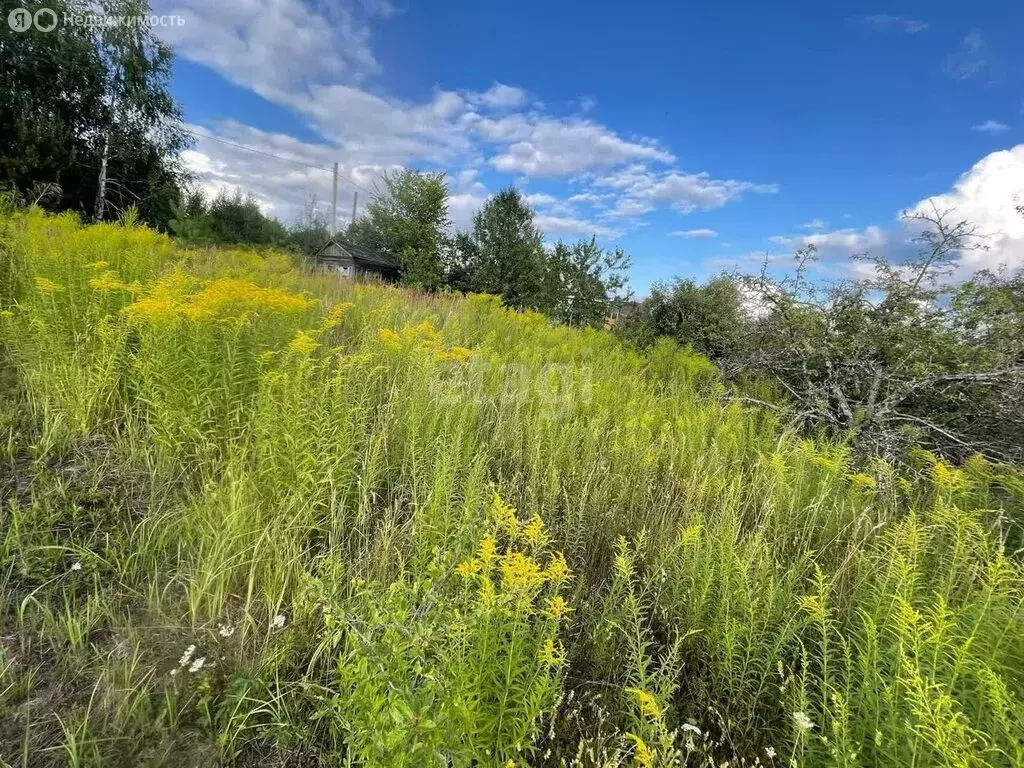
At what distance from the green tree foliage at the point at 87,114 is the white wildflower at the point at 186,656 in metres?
19.1

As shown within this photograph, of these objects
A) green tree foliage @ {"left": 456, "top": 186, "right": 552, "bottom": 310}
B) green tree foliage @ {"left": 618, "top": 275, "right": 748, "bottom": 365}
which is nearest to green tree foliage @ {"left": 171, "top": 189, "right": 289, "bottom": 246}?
green tree foliage @ {"left": 456, "top": 186, "right": 552, "bottom": 310}

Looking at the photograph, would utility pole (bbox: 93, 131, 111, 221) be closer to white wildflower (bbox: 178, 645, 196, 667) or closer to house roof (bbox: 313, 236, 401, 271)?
house roof (bbox: 313, 236, 401, 271)

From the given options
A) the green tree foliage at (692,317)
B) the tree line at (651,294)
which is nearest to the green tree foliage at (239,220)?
the tree line at (651,294)

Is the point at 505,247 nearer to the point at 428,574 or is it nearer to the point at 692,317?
the point at 692,317

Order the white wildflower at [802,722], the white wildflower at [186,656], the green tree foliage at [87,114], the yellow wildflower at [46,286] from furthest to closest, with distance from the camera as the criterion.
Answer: the green tree foliage at [87,114] < the yellow wildflower at [46,286] < the white wildflower at [186,656] < the white wildflower at [802,722]

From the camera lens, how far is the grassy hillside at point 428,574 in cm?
116

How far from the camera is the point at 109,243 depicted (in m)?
3.81

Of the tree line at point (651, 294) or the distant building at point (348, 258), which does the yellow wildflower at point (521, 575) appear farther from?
the distant building at point (348, 258)

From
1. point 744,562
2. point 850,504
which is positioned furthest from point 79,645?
point 850,504

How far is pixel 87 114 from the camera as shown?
17.5 meters

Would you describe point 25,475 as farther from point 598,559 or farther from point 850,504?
point 850,504

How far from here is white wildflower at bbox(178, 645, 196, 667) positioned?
1.38 metres

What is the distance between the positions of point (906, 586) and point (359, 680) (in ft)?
5.58

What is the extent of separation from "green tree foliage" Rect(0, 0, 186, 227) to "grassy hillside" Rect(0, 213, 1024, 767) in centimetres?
1763
